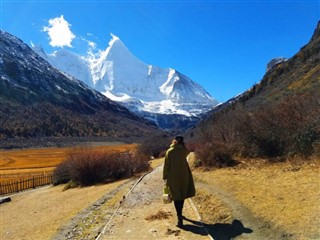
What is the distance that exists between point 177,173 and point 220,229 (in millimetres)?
1779

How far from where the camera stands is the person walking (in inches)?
448

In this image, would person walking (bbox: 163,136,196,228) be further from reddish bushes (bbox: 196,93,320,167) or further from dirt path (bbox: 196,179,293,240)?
reddish bushes (bbox: 196,93,320,167)

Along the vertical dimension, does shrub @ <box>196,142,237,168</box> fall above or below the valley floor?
above

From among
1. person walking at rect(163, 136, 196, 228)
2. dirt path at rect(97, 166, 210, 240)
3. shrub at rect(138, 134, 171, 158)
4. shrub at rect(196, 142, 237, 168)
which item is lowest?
dirt path at rect(97, 166, 210, 240)

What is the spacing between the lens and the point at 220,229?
1119 cm

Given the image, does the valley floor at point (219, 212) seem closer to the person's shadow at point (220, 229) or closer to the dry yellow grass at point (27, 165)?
the person's shadow at point (220, 229)

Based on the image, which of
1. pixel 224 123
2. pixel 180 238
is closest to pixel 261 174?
pixel 180 238

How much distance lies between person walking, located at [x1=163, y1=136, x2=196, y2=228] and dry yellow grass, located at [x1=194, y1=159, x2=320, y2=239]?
1.90m

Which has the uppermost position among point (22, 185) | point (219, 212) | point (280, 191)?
point (22, 185)

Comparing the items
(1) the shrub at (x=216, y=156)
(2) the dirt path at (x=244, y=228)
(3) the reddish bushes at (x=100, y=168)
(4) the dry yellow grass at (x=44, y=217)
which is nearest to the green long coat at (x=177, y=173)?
(2) the dirt path at (x=244, y=228)

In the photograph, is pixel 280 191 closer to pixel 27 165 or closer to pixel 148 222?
pixel 148 222

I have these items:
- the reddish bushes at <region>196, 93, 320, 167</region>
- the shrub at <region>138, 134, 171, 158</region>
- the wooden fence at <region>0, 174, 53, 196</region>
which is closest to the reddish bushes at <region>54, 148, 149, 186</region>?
the reddish bushes at <region>196, 93, 320, 167</region>

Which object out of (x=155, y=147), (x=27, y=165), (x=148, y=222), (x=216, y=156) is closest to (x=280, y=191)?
(x=148, y=222)

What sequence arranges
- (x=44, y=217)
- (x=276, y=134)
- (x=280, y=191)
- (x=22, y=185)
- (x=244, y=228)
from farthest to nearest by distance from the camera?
(x=22, y=185) → (x=44, y=217) → (x=276, y=134) → (x=280, y=191) → (x=244, y=228)
